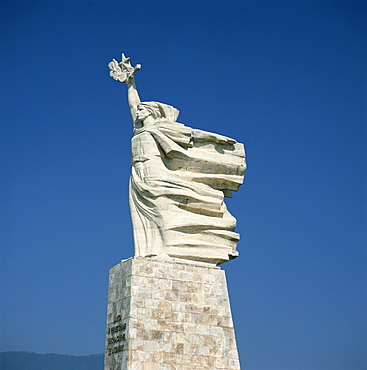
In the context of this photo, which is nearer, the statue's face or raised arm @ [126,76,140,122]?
the statue's face

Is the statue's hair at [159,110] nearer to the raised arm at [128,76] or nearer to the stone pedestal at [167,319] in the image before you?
the raised arm at [128,76]

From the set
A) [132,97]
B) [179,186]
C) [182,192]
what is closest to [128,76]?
[132,97]

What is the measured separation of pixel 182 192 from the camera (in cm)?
1947

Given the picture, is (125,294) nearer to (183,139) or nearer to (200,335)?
(200,335)

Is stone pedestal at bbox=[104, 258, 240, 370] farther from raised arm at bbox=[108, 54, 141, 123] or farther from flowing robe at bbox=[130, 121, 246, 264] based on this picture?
raised arm at bbox=[108, 54, 141, 123]

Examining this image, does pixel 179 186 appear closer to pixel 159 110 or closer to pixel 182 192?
pixel 182 192

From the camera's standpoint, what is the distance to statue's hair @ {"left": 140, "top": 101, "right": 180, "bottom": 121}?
20484 mm

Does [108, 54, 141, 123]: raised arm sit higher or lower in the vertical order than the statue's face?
higher

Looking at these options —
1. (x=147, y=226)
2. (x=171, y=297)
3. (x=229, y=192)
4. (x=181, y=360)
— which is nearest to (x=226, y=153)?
(x=229, y=192)

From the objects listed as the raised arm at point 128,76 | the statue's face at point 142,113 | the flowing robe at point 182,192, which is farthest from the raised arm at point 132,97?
the flowing robe at point 182,192
